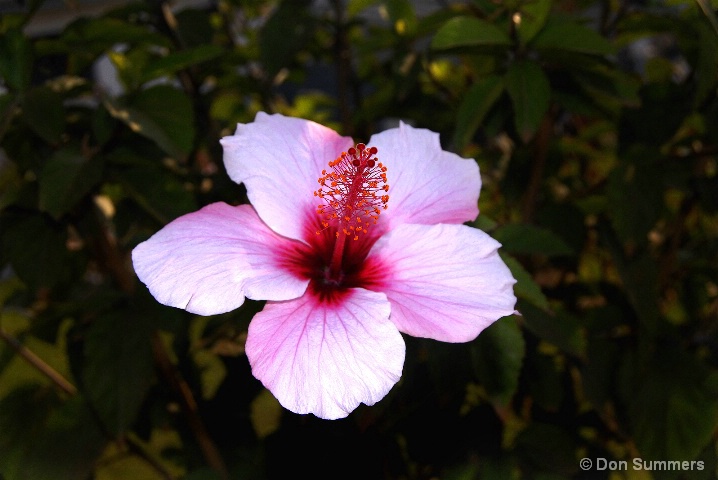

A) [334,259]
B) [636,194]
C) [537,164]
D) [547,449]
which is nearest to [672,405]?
[547,449]

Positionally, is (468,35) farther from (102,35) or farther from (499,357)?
(102,35)

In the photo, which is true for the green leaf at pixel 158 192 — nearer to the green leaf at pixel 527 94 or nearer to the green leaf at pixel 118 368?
the green leaf at pixel 118 368

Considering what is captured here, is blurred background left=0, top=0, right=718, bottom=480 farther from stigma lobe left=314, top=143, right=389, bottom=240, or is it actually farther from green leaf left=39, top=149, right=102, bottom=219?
stigma lobe left=314, top=143, right=389, bottom=240

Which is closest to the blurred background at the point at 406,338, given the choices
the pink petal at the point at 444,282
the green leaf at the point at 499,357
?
the green leaf at the point at 499,357

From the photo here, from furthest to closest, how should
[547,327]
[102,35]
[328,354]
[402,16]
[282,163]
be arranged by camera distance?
[402,16] < [102,35] < [547,327] < [282,163] < [328,354]

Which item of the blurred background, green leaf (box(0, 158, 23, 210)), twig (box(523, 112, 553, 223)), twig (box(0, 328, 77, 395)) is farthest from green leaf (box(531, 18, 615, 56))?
twig (box(0, 328, 77, 395))

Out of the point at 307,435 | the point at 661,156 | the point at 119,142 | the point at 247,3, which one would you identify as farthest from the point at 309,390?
the point at 247,3
